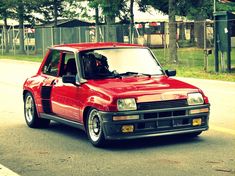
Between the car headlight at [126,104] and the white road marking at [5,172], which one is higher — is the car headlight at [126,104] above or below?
above

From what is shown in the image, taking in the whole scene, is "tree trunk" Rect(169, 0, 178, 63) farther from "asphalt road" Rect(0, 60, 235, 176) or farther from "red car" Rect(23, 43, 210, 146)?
"red car" Rect(23, 43, 210, 146)

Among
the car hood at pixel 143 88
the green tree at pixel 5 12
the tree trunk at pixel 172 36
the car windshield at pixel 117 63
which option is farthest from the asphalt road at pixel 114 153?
the green tree at pixel 5 12

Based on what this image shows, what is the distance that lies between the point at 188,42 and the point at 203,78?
1713cm

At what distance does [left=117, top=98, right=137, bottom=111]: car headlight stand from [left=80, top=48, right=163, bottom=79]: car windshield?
3.30 ft

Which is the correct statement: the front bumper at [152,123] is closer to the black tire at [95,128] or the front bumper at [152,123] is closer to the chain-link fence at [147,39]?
the black tire at [95,128]

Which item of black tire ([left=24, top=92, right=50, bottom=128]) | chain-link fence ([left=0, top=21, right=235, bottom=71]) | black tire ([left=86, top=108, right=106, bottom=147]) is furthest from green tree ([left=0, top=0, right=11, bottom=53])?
black tire ([left=86, top=108, right=106, bottom=147])

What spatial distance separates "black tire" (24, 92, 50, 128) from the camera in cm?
1107

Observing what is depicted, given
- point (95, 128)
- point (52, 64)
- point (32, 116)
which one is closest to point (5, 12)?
point (32, 116)

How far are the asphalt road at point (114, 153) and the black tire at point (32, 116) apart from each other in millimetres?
148

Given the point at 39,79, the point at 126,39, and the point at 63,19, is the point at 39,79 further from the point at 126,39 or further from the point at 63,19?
the point at 63,19

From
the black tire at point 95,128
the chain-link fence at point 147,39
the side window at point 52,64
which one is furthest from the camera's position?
the chain-link fence at point 147,39

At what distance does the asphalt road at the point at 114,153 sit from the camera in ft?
24.5

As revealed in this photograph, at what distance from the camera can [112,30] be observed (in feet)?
117

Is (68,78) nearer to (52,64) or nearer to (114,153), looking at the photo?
(52,64)
